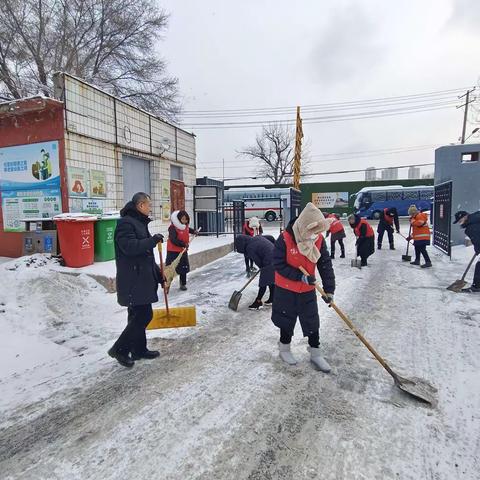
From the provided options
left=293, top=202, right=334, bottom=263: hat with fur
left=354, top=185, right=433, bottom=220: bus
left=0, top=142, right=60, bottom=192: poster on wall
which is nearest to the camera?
left=293, top=202, right=334, bottom=263: hat with fur

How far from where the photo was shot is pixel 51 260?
6.64 meters

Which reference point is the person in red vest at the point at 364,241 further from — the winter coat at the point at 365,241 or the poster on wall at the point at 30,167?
the poster on wall at the point at 30,167

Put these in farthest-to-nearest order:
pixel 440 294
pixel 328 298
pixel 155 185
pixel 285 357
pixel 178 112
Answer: pixel 178 112 → pixel 155 185 → pixel 440 294 → pixel 285 357 → pixel 328 298

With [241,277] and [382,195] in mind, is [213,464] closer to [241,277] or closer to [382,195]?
[241,277]

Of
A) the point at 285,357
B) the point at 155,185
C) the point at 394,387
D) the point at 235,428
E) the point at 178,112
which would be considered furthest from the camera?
the point at 178,112

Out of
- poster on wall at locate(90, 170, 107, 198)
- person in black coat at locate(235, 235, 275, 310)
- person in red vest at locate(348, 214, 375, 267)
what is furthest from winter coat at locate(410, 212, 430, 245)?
poster on wall at locate(90, 170, 107, 198)

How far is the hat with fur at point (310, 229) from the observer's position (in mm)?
3205

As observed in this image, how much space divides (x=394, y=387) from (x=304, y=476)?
54.3 inches

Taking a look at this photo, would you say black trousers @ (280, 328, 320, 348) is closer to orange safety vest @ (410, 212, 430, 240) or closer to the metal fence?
orange safety vest @ (410, 212, 430, 240)

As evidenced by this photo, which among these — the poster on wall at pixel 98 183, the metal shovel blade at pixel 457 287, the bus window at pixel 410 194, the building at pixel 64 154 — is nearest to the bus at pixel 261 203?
the bus window at pixel 410 194

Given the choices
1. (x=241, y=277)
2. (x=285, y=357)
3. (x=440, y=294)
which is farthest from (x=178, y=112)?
(x=285, y=357)

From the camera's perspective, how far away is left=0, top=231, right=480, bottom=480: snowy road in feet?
7.14

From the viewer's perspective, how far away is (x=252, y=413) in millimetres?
2709

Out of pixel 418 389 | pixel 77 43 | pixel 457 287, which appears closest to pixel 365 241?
pixel 457 287
